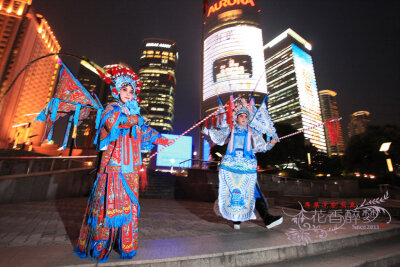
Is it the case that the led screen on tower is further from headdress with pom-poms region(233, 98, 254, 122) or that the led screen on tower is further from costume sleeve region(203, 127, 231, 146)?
costume sleeve region(203, 127, 231, 146)

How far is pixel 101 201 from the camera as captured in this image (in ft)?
7.15

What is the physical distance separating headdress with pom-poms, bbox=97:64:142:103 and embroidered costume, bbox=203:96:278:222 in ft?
7.27

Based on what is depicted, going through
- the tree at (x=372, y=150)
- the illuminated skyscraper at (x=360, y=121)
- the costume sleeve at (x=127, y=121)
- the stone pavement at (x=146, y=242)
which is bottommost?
A: the stone pavement at (x=146, y=242)

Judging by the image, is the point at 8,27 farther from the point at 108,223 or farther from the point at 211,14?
the point at 108,223

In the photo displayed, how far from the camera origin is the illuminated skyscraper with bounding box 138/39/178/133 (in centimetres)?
11188

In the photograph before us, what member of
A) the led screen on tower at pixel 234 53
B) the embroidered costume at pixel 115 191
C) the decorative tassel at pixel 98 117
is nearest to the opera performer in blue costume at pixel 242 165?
the embroidered costume at pixel 115 191

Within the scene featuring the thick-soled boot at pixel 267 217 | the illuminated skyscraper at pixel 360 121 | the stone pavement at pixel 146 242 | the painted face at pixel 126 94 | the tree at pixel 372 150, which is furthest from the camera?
the illuminated skyscraper at pixel 360 121

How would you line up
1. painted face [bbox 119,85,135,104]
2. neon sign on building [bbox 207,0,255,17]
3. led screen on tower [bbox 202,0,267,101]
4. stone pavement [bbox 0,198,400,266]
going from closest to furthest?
1. stone pavement [bbox 0,198,400,266]
2. painted face [bbox 119,85,135,104]
3. led screen on tower [bbox 202,0,267,101]
4. neon sign on building [bbox 207,0,255,17]

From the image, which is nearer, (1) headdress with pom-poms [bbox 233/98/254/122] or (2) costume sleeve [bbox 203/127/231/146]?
(1) headdress with pom-poms [bbox 233/98/254/122]

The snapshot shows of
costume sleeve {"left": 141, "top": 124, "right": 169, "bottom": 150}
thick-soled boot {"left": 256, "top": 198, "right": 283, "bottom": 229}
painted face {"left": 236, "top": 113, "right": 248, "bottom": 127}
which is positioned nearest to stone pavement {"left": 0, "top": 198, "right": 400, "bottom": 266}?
thick-soled boot {"left": 256, "top": 198, "right": 283, "bottom": 229}

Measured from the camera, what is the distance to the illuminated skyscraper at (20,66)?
148 ft

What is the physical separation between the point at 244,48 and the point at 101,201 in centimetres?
5838

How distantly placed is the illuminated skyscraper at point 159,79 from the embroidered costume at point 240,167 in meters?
106

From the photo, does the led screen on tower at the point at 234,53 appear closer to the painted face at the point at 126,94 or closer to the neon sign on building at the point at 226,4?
the neon sign on building at the point at 226,4
